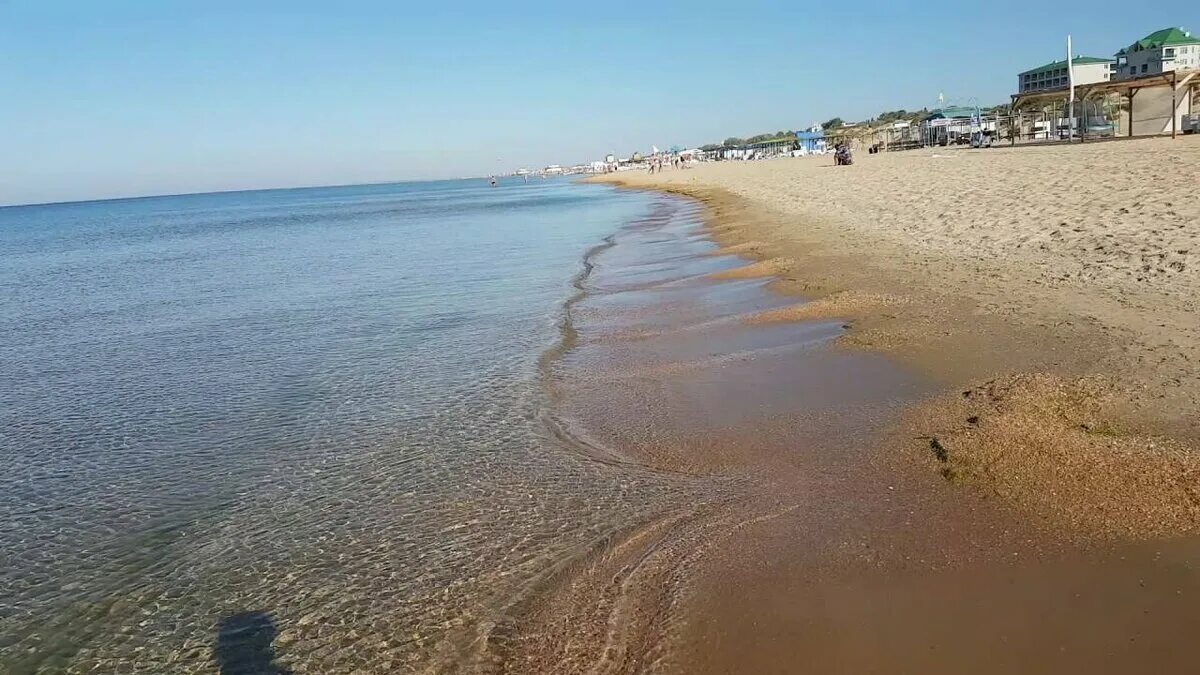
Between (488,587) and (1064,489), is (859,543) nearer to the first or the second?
(1064,489)

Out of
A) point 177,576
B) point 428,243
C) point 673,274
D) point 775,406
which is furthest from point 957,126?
point 177,576

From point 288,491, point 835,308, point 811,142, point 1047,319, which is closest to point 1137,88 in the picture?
point 835,308

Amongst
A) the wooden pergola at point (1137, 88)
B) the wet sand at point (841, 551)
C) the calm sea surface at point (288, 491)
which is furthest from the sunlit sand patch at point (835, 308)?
the wooden pergola at point (1137, 88)

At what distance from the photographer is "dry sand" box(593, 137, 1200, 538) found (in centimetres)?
458

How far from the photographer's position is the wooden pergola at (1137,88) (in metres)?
29.2

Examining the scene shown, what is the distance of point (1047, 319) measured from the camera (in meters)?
7.79

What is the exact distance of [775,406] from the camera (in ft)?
21.7

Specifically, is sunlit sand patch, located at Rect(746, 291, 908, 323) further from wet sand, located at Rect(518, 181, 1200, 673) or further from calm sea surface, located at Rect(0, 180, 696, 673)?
calm sea surface, located at Rect(0, 180, 696, 673)

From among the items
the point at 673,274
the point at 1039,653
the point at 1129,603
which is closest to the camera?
the point at 1039,653

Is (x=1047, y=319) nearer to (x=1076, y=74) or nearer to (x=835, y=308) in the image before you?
(x=835, y=308)

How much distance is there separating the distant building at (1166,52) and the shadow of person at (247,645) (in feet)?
217

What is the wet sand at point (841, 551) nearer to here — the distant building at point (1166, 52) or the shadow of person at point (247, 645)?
the shadow of person at point (247, 645)

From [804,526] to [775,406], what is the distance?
7.27ft

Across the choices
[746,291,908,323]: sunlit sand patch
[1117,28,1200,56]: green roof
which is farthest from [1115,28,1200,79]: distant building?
[746,291,908,323]: sunlit sand patch
